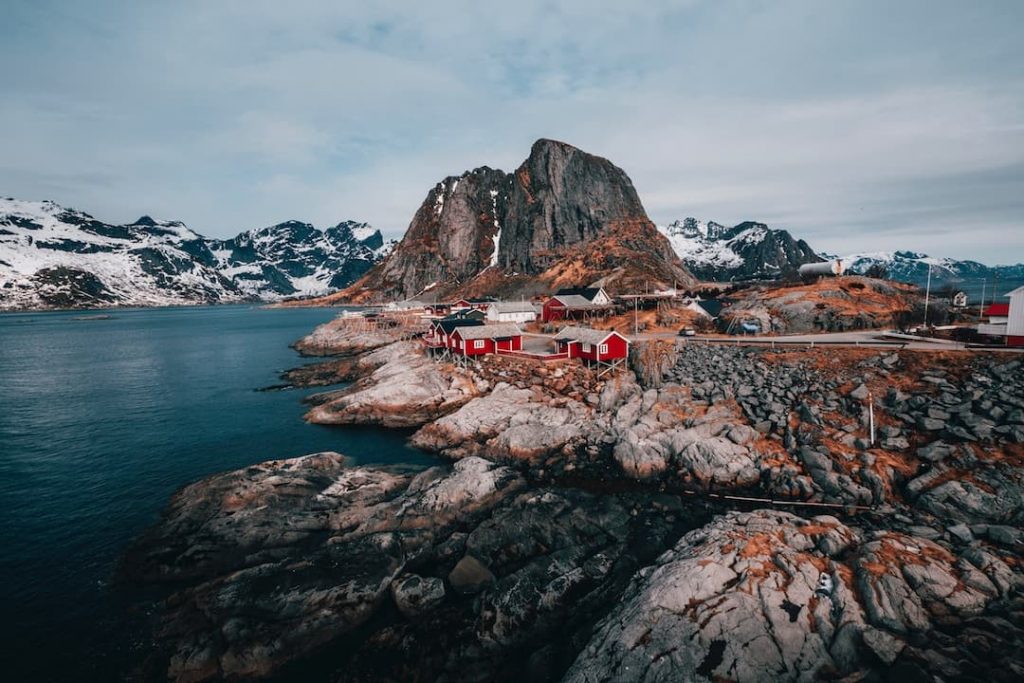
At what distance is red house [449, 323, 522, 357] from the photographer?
50219mm

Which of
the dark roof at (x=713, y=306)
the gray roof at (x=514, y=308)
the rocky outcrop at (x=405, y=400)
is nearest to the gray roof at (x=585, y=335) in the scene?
the rocky outcrop at (x=405, y=400)

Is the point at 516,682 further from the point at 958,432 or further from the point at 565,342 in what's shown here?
the point at 565,342

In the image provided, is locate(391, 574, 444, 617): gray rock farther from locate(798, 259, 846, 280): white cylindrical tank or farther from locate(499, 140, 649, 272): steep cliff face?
locate(499, 140, 649, 272): steep cliff face

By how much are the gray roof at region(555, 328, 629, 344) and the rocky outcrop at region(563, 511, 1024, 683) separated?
26654 millimetres

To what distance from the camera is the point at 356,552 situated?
846 inches

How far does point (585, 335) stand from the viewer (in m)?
45.8

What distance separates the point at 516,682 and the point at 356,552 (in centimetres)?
993

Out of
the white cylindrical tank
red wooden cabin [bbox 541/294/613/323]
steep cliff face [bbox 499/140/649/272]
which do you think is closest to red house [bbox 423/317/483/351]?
red wooden cabin [bbox 541/294/613/323]

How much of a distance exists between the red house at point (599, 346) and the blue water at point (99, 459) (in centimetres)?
1974

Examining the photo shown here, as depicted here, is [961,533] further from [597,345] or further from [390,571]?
[597,345]

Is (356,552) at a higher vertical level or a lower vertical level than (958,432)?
lower

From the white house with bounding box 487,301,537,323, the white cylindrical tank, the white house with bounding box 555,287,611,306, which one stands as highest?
the white cylindrical tank

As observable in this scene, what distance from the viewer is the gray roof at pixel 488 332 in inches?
1972

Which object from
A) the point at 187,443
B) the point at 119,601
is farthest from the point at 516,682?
the point at 187,443
